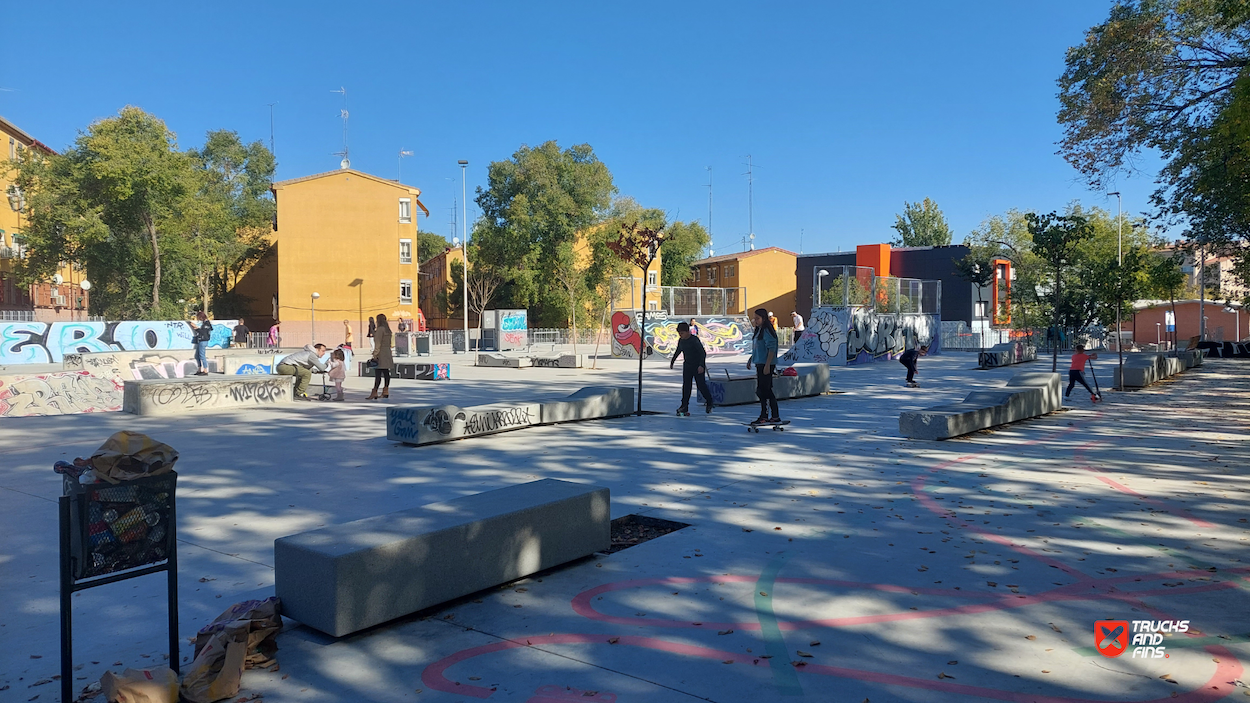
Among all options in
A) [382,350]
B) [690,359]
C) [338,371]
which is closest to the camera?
[690,359]

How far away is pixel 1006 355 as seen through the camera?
29344mm

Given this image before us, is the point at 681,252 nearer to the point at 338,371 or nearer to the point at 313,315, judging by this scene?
the point at 313,315

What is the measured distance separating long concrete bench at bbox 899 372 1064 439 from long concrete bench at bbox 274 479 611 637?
730 cm

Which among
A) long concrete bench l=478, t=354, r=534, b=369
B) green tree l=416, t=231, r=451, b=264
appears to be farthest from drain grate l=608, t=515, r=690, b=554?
green tree l=416, t=231, r=451, b=264

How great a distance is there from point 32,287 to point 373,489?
55.7 metres

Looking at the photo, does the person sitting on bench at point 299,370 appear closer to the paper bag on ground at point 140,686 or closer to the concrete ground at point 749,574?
the concrete ground at point 749,574

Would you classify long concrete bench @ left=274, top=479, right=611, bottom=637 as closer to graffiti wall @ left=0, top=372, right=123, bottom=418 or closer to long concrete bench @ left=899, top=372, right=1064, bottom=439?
long concrete bench @ left=899, top=372, right=1064, bottom=439

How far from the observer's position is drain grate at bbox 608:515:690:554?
6.07m

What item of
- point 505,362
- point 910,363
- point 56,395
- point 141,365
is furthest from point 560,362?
point 56,395

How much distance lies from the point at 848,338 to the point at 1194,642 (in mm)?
26834

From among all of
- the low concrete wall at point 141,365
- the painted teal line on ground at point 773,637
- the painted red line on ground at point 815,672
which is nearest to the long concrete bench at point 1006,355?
the low concrete wall at point 141,365

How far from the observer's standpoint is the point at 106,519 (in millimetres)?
3471

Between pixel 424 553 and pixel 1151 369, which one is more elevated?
pixel 1151 369

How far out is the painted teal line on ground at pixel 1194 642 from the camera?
4043 mm
